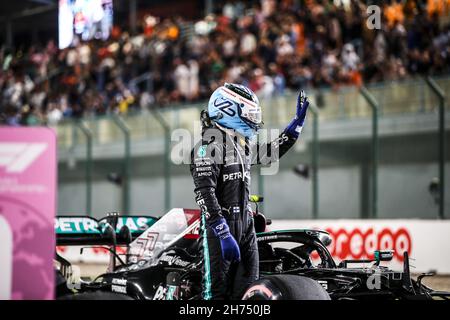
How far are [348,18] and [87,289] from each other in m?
11.1

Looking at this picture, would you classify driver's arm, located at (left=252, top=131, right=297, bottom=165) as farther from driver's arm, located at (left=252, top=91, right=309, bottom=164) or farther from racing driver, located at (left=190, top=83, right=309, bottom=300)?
racing driver, located at (left=190, top=83, right=309, bottom=300)

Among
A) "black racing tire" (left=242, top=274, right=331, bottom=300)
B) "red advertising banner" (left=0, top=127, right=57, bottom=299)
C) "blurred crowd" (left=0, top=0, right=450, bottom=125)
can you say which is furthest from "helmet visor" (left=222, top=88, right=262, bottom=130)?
"blurred crowd" (left=0, top=0, right=450, bottom=125)

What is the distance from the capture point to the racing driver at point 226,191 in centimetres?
568

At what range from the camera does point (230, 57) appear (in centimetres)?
1852

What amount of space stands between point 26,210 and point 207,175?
208cm

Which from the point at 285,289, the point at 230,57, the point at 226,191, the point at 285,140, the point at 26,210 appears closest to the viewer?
the point at 26,210

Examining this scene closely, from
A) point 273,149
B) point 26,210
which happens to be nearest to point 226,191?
point 273,149

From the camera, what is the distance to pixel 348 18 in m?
16.6

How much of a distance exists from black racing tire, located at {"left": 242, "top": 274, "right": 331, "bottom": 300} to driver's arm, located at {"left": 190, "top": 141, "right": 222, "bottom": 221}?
630mm

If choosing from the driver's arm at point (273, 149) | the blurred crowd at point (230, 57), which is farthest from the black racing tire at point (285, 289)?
the blurred crowd at point (230, 57)

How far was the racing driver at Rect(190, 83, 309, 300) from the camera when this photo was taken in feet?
18.6

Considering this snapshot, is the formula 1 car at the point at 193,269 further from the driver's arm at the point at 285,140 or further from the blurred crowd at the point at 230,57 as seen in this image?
the blurred crowd at the point at 230,57

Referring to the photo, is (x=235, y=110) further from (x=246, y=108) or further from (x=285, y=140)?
(x=285, y=140)

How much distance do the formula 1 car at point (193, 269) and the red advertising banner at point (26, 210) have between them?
1.24 m
